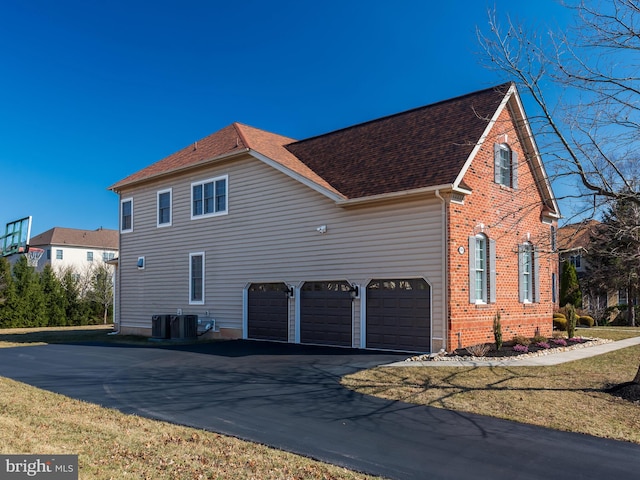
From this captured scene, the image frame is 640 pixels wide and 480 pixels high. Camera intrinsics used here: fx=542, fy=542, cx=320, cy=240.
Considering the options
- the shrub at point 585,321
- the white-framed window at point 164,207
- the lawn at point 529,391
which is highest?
the white-framed window at point 164,207

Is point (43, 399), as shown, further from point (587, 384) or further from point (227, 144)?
point (227, 144)

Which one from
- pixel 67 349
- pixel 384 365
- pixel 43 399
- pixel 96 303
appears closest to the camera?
pixel 43 399

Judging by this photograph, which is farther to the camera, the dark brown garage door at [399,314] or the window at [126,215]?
the window at [126,215]

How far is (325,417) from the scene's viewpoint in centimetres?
816

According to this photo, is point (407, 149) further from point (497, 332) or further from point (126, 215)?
point (126, 215)

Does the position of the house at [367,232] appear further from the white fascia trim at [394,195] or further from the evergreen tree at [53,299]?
the evergreen tree at [53,299]

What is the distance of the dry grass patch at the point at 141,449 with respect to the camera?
5551 millimetres

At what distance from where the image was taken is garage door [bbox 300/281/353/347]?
16312mm

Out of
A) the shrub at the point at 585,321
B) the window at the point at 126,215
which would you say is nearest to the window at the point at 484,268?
the window at the point at 126,215

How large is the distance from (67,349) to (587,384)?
611 inches

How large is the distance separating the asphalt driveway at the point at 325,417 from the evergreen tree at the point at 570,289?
2426cm

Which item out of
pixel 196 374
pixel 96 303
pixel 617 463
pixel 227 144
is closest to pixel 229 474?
pixel 617 463

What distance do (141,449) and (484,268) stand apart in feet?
39.4

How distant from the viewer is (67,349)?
18000mm
